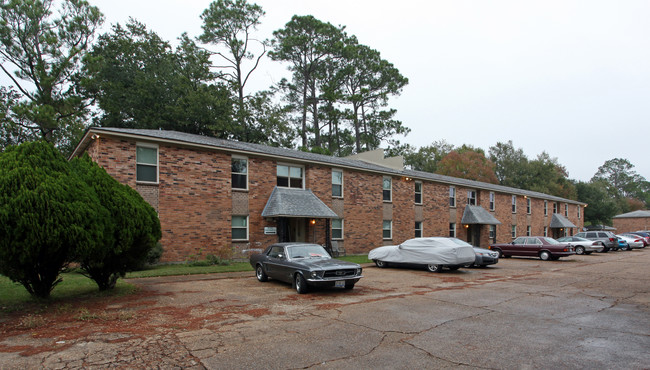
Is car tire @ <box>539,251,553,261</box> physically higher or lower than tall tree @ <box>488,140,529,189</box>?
lower

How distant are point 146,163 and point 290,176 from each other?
7.62 meters

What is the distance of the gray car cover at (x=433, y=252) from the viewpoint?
14750 mm

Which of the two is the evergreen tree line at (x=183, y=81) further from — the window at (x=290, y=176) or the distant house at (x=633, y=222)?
the distant house at (x=633, y=222)

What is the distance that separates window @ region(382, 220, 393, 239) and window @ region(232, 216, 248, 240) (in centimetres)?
1049

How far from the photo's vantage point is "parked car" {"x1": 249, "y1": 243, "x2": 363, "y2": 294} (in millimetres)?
9805

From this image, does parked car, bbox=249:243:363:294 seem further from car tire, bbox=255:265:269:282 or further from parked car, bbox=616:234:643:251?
parked car, bbox=616:234:643:251

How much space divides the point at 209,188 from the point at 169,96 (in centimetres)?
2005

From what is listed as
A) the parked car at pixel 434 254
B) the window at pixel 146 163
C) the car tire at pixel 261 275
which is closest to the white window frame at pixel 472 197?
the parked car at pixel 434 254

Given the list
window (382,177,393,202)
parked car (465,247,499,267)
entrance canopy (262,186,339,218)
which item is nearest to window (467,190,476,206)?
window (382,177,393,202)

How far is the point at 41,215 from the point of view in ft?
24.5

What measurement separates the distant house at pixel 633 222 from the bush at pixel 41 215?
74113 millimetres

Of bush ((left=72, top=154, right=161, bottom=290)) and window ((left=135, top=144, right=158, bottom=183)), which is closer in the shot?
bush ((left=72, top=154, right=161, bottom=290))

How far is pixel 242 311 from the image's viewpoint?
7855mm

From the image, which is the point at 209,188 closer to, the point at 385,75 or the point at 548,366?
the point at 548,366
